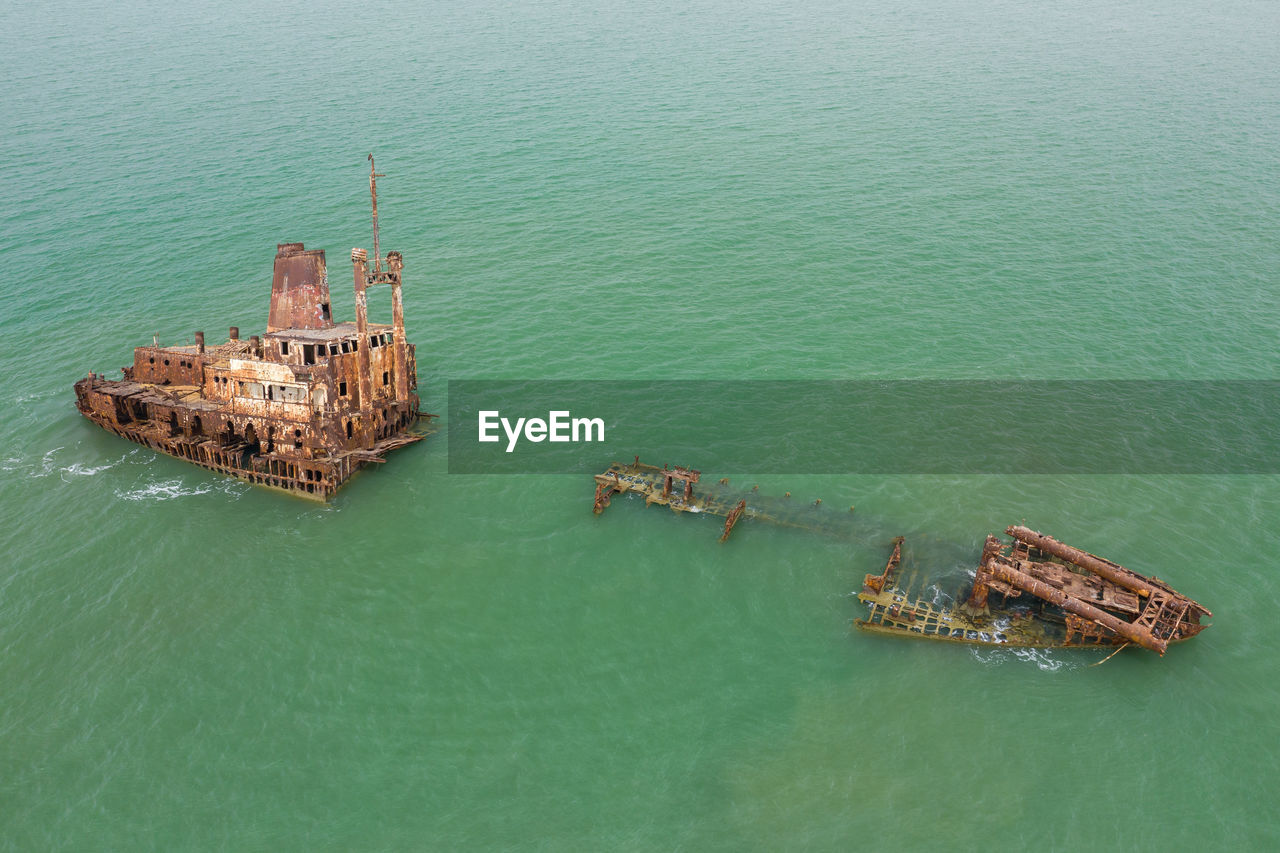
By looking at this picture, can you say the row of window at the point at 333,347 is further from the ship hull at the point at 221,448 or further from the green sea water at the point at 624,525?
the green sea water at the point at 624,525

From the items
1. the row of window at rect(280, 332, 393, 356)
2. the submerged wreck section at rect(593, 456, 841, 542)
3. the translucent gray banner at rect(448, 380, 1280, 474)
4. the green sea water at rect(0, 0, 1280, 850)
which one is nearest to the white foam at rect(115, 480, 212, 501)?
the green sea water at rect(0, 0, 1280, 850)

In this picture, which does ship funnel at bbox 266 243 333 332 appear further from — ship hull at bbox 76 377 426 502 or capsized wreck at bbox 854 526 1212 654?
capsized wreck at bbox 854 526 1212 654

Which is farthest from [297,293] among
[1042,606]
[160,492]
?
[1042,606]

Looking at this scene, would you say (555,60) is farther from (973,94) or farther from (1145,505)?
(1145,505)

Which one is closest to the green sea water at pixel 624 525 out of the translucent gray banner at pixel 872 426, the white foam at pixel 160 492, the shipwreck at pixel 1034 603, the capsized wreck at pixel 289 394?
the white foam at pixel 160 492

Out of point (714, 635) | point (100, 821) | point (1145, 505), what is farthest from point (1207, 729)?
point (100, 821)

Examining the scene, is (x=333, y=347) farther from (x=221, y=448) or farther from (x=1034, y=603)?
(x=1034, y=603)

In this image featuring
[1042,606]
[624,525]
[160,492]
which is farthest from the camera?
[160,492]
